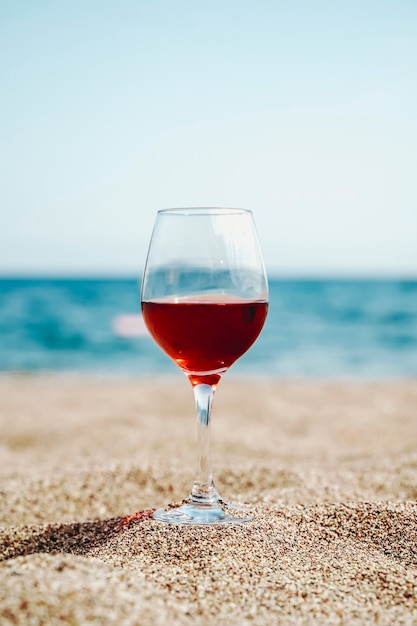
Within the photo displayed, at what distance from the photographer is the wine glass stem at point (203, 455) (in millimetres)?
2109

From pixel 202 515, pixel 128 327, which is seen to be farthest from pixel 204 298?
pixel 128 327

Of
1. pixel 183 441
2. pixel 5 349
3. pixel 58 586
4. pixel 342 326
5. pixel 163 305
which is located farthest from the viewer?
pixel 342 326

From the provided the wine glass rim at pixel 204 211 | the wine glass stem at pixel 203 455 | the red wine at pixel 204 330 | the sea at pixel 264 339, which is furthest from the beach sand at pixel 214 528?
the sea at pixel 264 339

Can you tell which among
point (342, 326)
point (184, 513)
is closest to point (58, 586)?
point (184, 513)

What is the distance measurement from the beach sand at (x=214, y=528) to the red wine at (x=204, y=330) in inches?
17.3

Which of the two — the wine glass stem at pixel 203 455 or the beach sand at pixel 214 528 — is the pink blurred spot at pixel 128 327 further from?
the wine glass stem at pixel 203 455

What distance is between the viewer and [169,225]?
6.94 feet

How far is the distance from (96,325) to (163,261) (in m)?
22.9

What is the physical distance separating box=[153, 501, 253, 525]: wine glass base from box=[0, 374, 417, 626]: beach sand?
38 mm

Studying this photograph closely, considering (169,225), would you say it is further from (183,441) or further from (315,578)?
(183,441)

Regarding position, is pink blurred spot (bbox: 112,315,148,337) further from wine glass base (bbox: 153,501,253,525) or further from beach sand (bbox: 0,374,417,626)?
wine glass base (bbox: 153,501,253,525)

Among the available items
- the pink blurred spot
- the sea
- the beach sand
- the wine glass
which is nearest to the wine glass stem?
the wine glass

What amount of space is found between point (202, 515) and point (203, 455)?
158mm

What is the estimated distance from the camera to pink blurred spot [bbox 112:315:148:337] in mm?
21487
